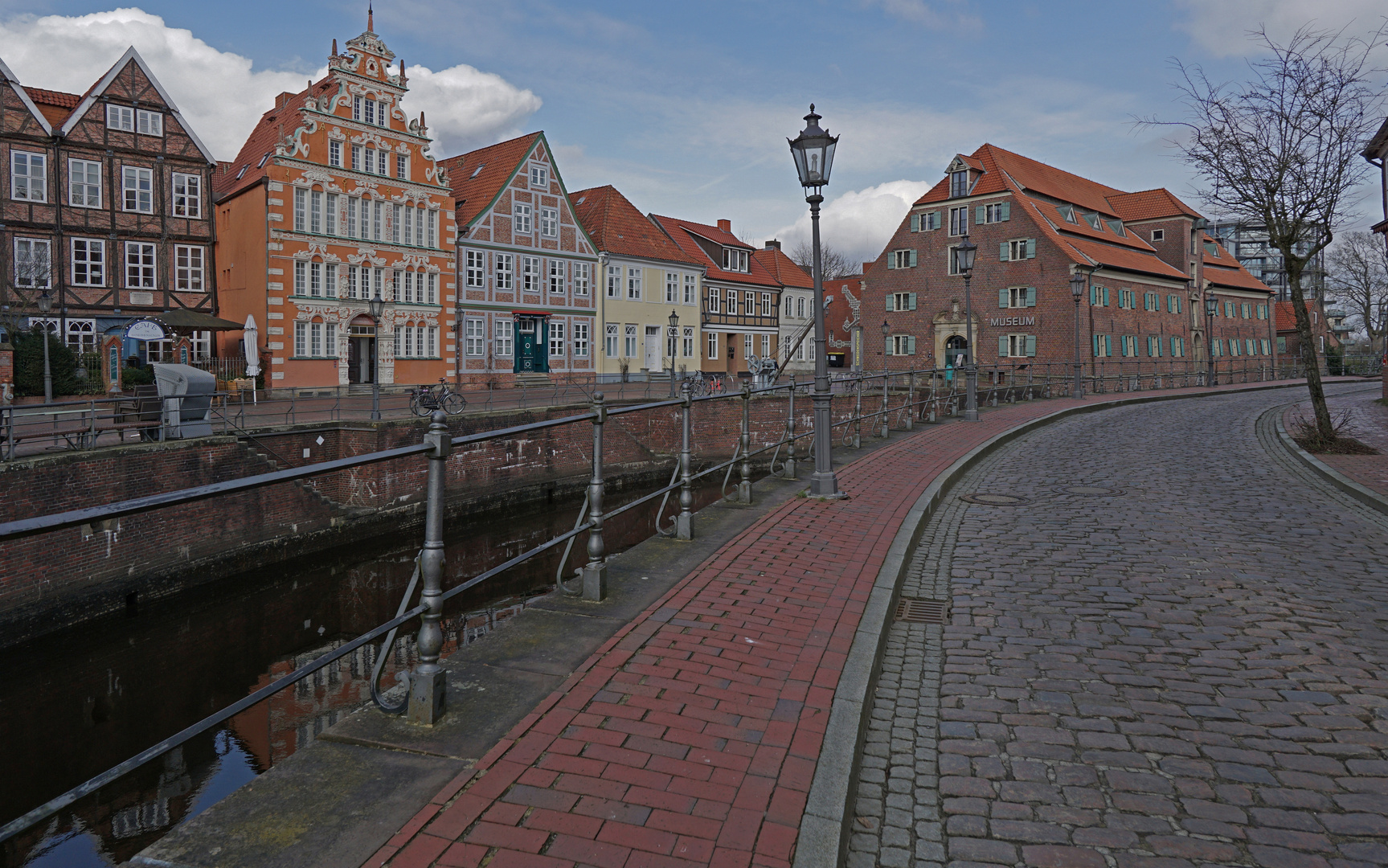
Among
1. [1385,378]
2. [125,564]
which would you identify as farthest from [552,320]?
[1385,378]

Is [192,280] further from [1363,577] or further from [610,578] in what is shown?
[1363,577]

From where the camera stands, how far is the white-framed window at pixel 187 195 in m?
33.0

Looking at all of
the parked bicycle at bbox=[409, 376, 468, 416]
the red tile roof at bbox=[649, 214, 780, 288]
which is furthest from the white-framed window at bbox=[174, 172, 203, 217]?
the red tile roof at bbox=[649, 214, 780, 288]

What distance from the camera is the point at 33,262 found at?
29.3 meters

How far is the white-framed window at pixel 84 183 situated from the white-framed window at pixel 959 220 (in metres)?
38.9

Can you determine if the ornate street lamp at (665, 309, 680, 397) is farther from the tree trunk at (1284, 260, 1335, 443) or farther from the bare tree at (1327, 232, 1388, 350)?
the bare tree at (1327, 232, 1388, 350)

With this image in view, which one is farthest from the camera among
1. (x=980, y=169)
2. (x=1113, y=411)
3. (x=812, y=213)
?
(x=980, y=169)

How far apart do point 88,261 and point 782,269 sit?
→ 4101cm

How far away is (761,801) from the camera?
10.3 ft

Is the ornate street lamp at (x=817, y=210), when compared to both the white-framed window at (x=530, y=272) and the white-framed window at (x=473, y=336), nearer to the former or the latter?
the white-framed window at (x=473, y=336)

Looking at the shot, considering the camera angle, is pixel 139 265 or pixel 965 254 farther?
pixel 139 265

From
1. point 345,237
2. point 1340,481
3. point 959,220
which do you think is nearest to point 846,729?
point 1340,481

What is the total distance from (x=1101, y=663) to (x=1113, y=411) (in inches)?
914

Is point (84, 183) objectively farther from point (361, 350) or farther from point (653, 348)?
point (653, 348)
